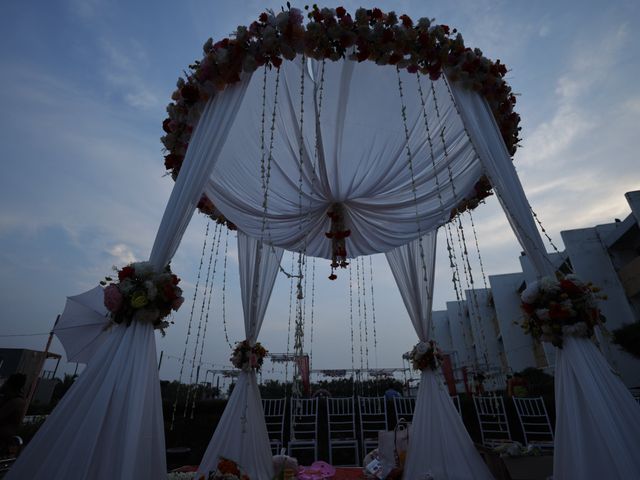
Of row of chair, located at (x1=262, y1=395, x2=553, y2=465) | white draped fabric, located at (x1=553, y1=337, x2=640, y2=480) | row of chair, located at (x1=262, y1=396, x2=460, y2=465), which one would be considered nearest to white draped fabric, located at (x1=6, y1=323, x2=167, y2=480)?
white draped fabric, located at (x1=553, y1=337, x2=640, y2=480)

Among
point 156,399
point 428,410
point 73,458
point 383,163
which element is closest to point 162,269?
point 156,399

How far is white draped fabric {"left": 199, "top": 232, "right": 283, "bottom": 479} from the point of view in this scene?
313 cm

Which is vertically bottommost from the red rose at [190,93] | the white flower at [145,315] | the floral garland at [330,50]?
the white flower at [145,315]

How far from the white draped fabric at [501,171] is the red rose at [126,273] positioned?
2.58 metres

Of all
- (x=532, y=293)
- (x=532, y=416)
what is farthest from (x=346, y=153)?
(x=532, y=416)

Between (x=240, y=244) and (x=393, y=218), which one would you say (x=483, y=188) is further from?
(x=240, y=244)

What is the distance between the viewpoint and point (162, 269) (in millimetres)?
2164

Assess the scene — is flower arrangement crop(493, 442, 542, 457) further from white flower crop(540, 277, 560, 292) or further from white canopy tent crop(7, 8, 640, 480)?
white flower crop(540, 277, 560, 292)

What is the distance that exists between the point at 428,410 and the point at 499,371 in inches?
546

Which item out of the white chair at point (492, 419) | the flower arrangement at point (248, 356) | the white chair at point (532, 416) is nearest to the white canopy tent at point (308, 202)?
the flower arrangement at point (248, 356)

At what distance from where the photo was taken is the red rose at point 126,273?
205 cm

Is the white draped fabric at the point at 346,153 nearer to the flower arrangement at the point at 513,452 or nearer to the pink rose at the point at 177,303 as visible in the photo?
the pink rose at the point at 177,303

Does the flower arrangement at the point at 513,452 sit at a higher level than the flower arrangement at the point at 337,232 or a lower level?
lower

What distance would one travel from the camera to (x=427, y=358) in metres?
3.70
